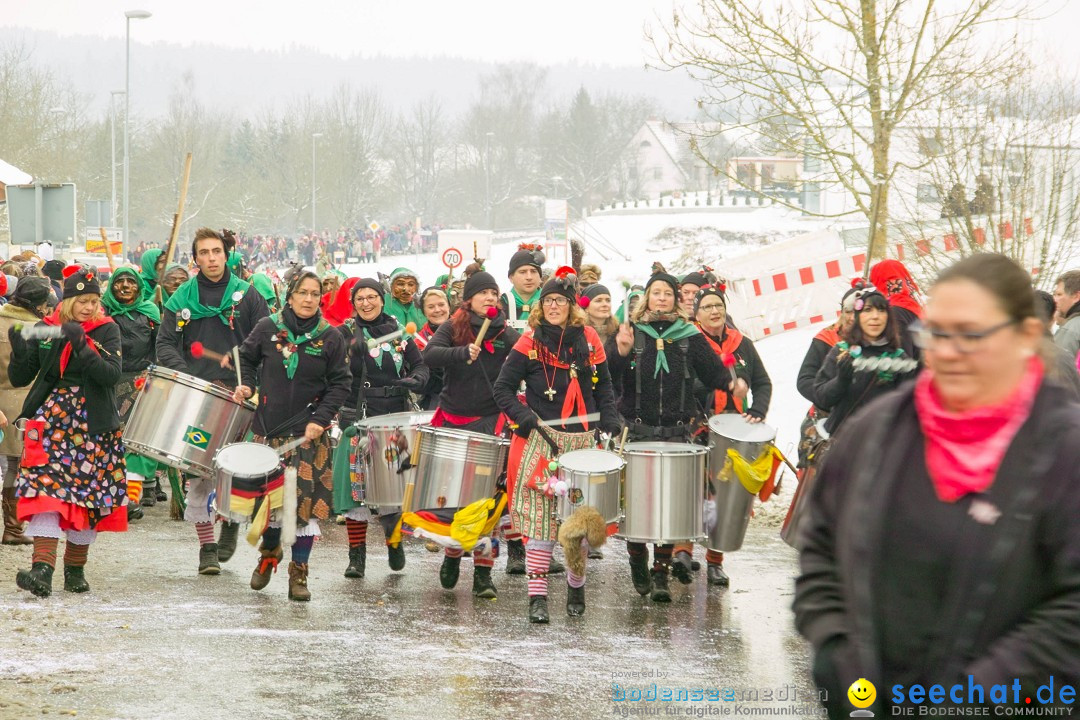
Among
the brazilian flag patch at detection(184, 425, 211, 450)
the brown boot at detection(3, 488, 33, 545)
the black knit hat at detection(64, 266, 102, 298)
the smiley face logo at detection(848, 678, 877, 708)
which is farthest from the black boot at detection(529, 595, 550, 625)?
the smiley face logo at detection(848, 678, 877, 708)

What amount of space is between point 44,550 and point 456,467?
2.40 metres

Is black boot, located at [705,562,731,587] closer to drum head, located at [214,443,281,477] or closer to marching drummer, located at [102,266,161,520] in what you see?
drum head, located at [214,443,281,477]

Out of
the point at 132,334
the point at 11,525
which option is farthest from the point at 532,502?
the point at 132,334

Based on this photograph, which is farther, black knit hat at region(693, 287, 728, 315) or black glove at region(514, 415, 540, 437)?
black knit hat at region(693, 287, 728, 315)

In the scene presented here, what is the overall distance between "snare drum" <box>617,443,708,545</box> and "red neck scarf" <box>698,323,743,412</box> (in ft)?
4.15

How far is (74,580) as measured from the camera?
8.39 m

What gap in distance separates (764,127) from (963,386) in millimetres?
16482

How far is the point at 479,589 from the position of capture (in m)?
8.74

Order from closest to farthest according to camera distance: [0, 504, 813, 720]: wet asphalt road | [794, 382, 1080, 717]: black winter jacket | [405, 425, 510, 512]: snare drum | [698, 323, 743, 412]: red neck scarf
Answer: [794, 382, 1080, 717]: black winter jacket → [0, 504, 813, 720]: wet asphalt road → [405, 425, 510, 512]: snare drum → [698, 323, 743, 412]: red neck scarf

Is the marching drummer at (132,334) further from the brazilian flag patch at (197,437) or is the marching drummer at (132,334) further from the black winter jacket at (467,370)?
the black winter jacket at (467,370)

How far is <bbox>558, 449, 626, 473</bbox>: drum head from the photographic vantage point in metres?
7.90

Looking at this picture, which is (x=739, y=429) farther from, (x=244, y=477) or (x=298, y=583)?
(x=244, y=477)

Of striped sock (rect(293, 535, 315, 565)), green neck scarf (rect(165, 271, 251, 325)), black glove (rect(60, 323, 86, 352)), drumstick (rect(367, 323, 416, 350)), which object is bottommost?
striped sock (rect(293, 535, 315, 565))

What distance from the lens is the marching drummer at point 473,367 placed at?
878cm
